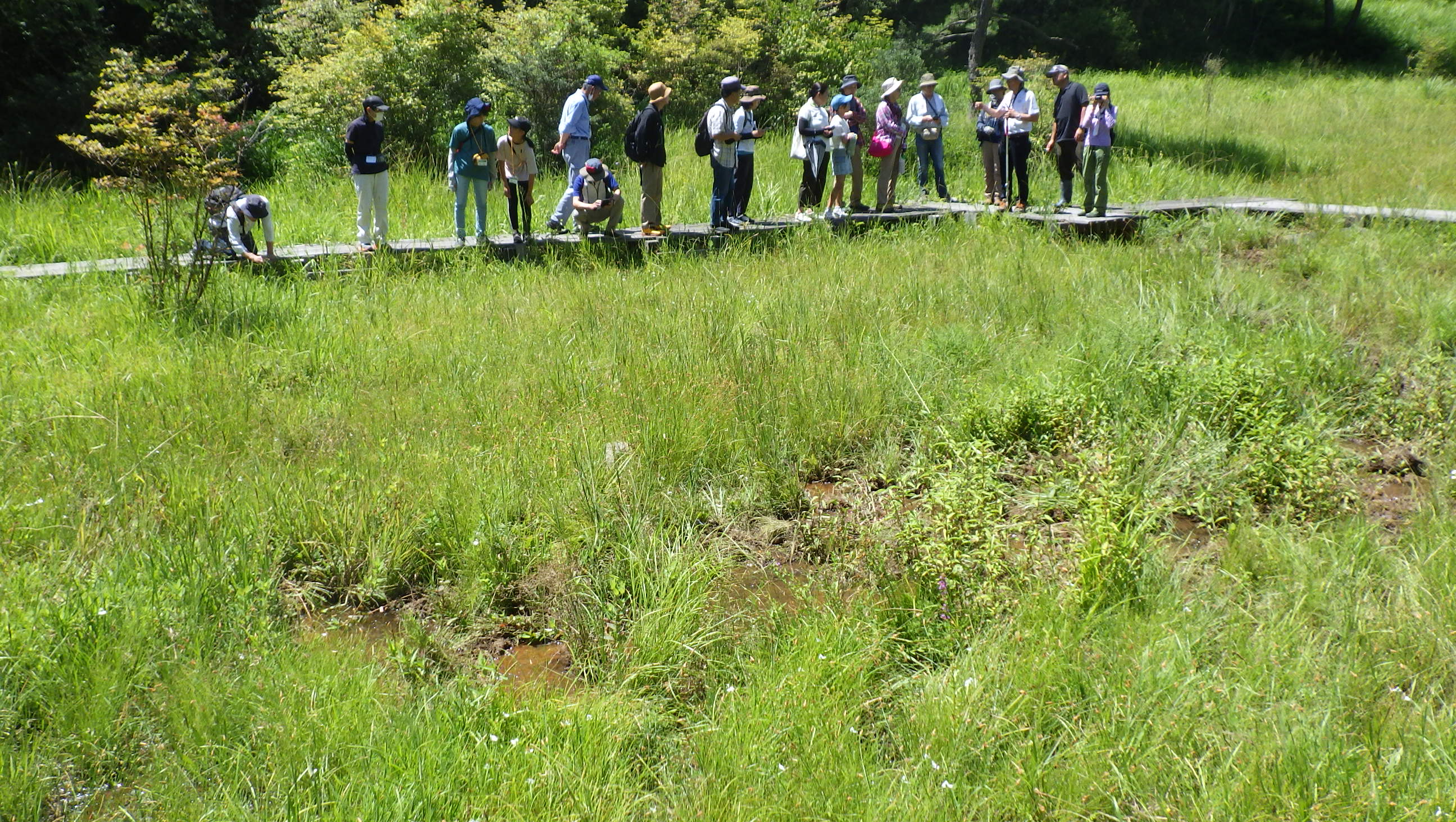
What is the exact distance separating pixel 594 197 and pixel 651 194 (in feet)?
1.80

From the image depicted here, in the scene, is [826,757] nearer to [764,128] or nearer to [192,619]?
[192,619]

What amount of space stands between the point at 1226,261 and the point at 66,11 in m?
15.1

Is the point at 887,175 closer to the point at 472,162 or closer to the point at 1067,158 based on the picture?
the point at 1067,158

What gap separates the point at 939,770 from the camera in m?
3.26

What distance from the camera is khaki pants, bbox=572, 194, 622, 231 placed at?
9.59 meters

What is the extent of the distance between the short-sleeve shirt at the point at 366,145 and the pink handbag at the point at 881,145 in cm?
519

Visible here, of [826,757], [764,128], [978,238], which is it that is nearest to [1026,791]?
[826,757]

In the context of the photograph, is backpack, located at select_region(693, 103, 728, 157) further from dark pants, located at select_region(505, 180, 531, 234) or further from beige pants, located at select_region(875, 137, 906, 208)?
Result: beige pants, located at select_region(875, 137, 906, 208)

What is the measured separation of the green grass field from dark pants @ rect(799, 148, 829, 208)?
116 inches

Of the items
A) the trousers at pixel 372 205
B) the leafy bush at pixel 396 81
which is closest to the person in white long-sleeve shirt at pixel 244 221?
the trousers at pixel 372 205

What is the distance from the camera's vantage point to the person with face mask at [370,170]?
8.84 m

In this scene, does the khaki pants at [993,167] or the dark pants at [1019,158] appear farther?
the khaki pants at [993,167]

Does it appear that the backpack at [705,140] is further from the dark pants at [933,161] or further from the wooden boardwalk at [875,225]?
the dark pants at [933,161]

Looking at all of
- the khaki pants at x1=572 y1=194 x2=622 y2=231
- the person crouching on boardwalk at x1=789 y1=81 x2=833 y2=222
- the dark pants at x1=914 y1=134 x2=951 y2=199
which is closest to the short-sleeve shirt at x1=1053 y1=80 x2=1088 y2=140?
the dark pants at x1=914 y1=134 x2=951 y2=199
